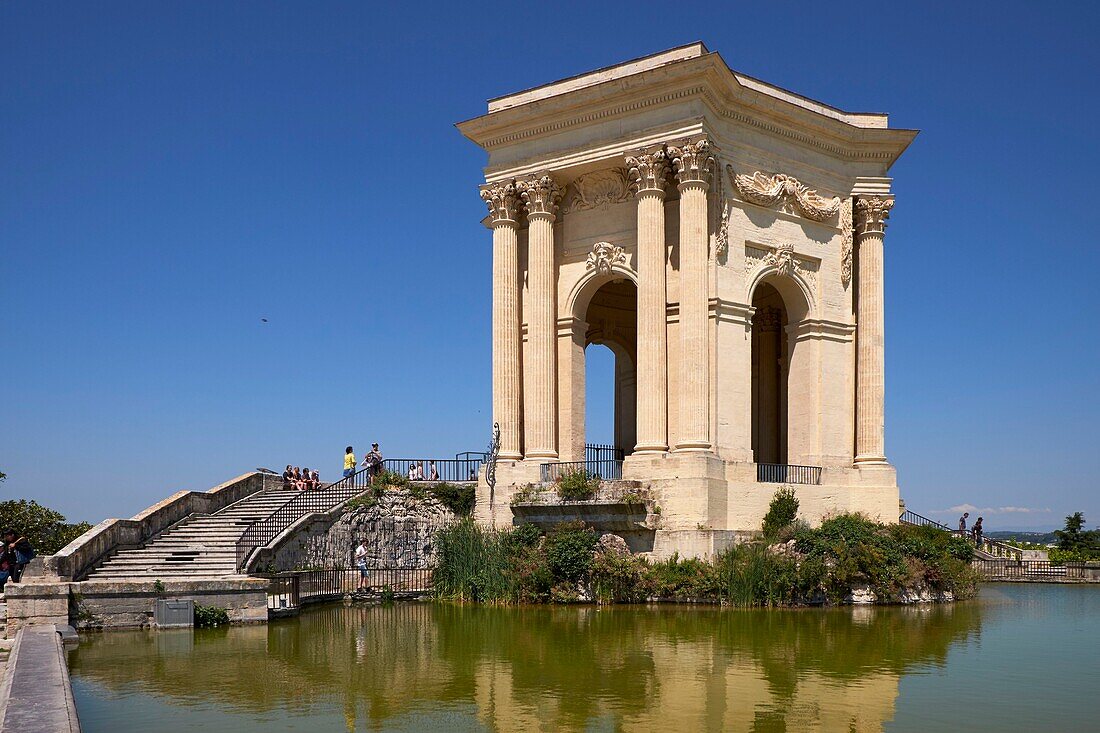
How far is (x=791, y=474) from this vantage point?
3069 centimetres

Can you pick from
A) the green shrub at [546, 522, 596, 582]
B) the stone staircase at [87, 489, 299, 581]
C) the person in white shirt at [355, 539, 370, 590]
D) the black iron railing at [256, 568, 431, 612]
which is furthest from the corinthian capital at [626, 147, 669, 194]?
the stone staircase at [87, 489, 299, 581]

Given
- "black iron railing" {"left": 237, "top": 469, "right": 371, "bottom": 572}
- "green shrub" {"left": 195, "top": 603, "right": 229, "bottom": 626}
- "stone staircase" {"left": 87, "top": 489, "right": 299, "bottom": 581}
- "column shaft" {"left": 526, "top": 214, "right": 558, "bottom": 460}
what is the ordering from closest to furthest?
"green shrub" {"left": 195, "top": 603, "right": 229, "bottom": 626}, "stone staircase" {"left": 87, "top": 489, "right": 299, "bottom": 581}, "black iron railing" {"left": 237, "top": 469, "right": 371, "bottom": 572}, "column shaft" {"left": 526, "top": 214, "right": 558, "bottom": 460}

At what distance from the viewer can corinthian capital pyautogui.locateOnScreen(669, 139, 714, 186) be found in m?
28.1

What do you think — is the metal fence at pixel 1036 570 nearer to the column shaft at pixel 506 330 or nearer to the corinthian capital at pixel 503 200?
the column shaft at pixel 506 330

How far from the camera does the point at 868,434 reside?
31703 mm

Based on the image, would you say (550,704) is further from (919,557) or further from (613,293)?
(613,293)

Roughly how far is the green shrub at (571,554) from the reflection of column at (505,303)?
5216mm

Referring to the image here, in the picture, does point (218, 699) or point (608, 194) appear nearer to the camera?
point (218, 699)

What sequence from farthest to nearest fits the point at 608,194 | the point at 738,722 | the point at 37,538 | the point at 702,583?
the point at 37,538
the point at 608,194
the point at 702,583
the point at 738,722

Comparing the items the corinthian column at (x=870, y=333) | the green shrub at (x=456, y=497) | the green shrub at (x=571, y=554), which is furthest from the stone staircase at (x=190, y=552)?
the corinthian column at (x=870, y=333)

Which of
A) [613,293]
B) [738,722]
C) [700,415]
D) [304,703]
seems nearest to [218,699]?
[304,703]

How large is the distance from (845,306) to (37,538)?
2510 centimetres

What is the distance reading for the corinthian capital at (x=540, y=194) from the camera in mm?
30953

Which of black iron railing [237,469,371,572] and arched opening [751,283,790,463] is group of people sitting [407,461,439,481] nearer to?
black iron railing [237,469,371,572]
